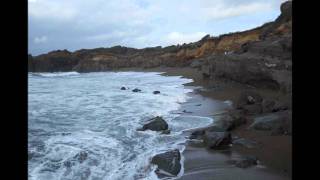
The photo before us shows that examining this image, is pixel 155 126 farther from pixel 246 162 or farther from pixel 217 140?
pixel 246 162

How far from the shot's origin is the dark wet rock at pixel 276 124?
8227mm

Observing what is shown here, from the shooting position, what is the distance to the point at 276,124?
862cm

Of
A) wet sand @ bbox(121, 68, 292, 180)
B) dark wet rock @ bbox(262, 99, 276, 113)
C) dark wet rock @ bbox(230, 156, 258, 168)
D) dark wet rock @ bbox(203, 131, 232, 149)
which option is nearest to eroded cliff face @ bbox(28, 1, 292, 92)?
dark wet rock @ bbox(262, 99, 276, 113)

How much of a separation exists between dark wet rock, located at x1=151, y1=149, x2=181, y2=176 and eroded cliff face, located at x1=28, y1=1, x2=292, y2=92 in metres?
8.05

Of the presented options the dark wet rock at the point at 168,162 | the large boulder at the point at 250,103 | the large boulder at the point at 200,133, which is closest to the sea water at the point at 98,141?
the dark wet rock at the point at 168,162

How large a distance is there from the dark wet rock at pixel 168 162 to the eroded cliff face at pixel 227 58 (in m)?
8.05

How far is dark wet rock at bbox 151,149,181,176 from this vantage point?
248 inches

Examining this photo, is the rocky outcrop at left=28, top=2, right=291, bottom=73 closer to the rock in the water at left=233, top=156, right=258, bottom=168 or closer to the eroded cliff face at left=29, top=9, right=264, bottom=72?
the eroded cliff face at left=29, top=9, right=264, bottom=72

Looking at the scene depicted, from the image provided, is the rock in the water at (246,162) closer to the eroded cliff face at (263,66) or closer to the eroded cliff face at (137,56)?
the eroded cliff face at (263,66)

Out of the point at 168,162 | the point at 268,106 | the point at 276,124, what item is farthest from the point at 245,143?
the point at 268,106
